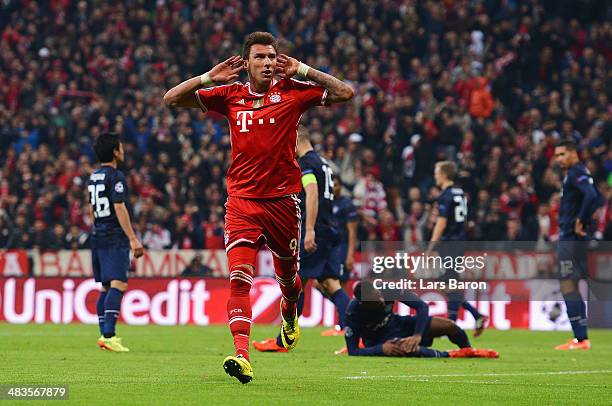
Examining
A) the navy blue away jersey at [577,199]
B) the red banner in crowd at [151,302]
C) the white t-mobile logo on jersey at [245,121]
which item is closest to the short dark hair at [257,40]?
the white t-mobile logo on jersey at [245,121]

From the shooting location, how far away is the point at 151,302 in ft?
69.1

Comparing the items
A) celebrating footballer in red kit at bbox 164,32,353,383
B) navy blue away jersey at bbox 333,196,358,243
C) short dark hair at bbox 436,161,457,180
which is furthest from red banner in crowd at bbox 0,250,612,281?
celebrating footballer in red kit at bbox 164,32,353,383

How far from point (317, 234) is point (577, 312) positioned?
3.47 meters

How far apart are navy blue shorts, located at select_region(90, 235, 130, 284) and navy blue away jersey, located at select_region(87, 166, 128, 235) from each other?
94mm

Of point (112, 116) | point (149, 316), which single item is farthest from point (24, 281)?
point (112, 116)

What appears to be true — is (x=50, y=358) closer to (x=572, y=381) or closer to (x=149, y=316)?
(x=572, y=381)

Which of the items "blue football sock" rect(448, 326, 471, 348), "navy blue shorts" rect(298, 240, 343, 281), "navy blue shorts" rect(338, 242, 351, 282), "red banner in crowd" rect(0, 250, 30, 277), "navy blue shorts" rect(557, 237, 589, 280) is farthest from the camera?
"red banner in crowd" rect(0, 250, 30, 277)

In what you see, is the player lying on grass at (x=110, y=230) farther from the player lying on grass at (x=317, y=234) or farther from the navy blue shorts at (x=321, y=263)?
the navy blue shorts at (x=321, y=263)

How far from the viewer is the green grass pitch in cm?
803

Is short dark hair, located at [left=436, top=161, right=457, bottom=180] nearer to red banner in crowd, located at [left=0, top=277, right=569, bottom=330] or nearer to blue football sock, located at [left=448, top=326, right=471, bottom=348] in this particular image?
blue football sock, located at [left=448, top=326, right=471, bottom=348]

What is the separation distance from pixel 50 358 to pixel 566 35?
60.1 ft

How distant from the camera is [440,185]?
53.2ft

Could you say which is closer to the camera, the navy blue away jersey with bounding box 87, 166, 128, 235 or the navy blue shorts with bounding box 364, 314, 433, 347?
the navy blue shorts with bounding box 364, 314, 433, 347

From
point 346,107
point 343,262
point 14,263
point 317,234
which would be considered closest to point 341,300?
point 317,234
